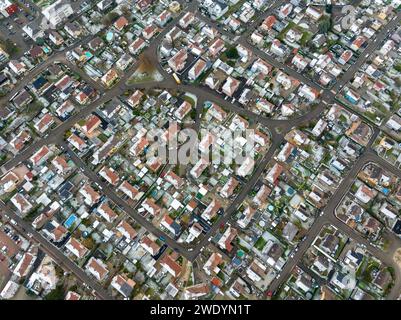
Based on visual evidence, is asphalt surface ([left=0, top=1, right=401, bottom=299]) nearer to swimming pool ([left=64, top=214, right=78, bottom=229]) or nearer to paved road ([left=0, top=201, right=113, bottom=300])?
paved road ([left=0, top=201, right=113, bottom=300])

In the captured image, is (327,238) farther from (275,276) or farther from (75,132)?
(75,132)

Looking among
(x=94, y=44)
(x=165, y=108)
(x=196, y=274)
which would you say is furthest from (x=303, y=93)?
(x=94, y=44)

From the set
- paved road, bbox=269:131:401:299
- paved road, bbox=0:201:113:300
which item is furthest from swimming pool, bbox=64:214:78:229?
paved road, bbox=269:131:401:299

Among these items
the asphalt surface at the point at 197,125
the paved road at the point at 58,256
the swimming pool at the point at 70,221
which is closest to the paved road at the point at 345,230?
the asphalt surface at the point at 197,125

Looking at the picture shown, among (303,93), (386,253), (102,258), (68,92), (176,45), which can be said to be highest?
(303,93)

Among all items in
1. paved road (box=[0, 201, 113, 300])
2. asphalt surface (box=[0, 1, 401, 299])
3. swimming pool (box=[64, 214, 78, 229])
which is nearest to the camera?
paved road (box=[0, 201, 113, 300])

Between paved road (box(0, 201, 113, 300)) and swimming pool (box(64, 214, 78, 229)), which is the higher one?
swimming pool (box(64, 214, 78, 229))
